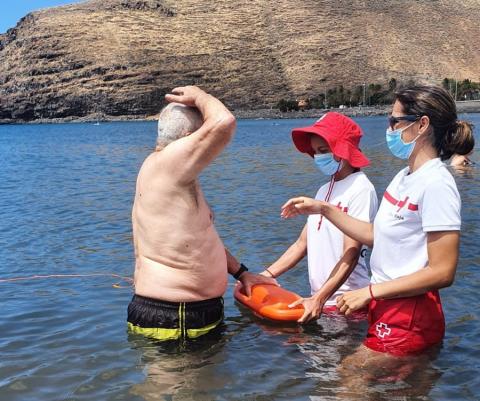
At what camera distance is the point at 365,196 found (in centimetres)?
467

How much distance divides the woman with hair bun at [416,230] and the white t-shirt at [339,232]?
2.20 ft

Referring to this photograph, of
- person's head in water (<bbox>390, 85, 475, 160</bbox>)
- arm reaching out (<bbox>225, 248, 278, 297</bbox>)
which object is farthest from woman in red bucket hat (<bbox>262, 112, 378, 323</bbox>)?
person's head in water (<bbox>390, 85, 475, 160</bbox>)

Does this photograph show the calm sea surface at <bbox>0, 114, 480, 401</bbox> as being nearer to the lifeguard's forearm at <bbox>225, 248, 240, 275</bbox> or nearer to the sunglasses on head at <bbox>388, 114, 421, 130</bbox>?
the lifeguard's forearm at <bbox>225, 248, 240, 275</bbox>

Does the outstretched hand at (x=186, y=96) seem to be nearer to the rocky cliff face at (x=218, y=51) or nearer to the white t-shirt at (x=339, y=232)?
the white t-shirt at (x=339, y=232)

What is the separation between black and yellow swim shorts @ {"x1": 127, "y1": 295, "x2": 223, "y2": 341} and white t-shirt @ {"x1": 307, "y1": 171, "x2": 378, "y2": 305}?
33.9 inches

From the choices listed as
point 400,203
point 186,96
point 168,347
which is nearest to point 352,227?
point 400,203

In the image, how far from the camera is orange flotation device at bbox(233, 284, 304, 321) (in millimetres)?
5016

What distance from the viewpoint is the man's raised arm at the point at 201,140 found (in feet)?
12.9

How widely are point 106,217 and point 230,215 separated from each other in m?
2.63

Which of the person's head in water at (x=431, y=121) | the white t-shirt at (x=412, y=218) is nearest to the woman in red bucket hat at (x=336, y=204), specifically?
the white t-shirt at (x=412, y=218)

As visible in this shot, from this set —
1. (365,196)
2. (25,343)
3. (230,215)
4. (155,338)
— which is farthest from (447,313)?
(230,215)

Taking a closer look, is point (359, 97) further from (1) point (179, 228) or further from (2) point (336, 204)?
(1) point (179, 228)

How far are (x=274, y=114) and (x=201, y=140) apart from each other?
93.3m

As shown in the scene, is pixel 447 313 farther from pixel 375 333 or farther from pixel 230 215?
pixel 230 215
